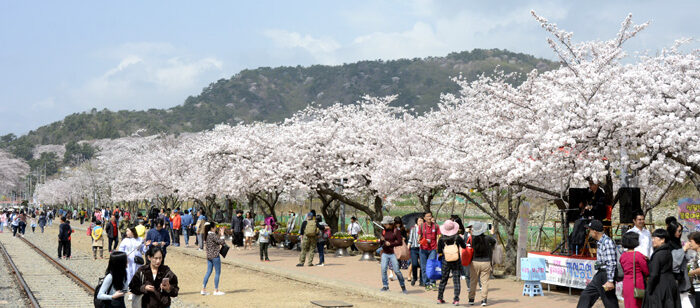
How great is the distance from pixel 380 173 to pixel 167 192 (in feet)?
112

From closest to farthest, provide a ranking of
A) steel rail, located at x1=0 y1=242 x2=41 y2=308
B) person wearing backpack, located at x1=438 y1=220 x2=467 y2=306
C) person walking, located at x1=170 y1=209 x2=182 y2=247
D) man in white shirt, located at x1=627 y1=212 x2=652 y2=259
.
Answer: man in white shirt, located at x1=627 y1=212 x2=652 y2=259, person wearing backpack, located at x1=438 y1=220 x2=467 y2=306, steel rail, located at x1=0 y1=242 x2=41 y2=308, person walking, located at x1=170 y1=209 x2=182 y2=247

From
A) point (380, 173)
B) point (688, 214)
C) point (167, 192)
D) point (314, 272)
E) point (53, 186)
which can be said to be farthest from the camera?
point (53, 186)

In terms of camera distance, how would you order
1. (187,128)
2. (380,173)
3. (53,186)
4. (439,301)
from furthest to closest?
(187,128), (53,186), (380,173), (439,301)

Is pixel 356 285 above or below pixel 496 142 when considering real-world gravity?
below

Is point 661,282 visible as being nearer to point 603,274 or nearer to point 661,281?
point 661,281

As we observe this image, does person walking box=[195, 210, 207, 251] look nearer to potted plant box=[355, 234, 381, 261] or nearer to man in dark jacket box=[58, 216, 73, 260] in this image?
man in dark jacket box=[58, 216, 73, 260]

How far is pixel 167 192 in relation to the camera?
52.9 metres

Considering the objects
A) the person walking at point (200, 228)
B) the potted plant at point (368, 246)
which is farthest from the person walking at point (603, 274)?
the person walking at point (200, 228)

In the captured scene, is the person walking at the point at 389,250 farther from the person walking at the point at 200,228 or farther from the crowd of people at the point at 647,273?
the person walking at the point at 200,228

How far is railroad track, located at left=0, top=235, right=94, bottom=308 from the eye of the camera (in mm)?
14547

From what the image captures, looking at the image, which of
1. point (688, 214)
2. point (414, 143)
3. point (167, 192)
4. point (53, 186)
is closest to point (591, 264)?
point (688, 214)

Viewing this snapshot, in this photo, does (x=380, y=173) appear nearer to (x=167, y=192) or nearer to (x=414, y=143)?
(x=414, y=143)

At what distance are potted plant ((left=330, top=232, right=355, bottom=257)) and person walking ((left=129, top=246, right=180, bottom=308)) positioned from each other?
18.6 metres

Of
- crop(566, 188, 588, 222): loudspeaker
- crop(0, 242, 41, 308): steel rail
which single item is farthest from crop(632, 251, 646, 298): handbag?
crop(0, 242, 41, 308): steel rail
